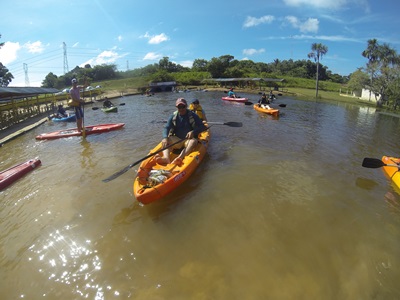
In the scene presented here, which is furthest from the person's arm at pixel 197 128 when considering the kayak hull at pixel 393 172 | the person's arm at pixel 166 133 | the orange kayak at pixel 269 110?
the orange kayak at pixel 269 110

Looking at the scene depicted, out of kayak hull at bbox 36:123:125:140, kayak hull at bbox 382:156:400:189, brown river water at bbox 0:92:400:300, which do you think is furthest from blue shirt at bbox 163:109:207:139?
kayak hull at bbox 36:123:125:140

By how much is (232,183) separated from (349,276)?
11.1ft

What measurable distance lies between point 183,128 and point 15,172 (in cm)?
488

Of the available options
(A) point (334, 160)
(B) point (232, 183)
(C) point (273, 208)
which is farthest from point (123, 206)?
(A) point (334, 160)

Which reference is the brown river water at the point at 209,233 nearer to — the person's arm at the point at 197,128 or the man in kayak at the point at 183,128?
the man in kayak at the point at 183,128

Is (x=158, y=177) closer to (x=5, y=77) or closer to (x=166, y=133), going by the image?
(x=166, y=133)

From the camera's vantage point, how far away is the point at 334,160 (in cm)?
874

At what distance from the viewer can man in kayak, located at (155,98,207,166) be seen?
6891mm

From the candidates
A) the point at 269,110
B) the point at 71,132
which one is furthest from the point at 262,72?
the point at 71,132

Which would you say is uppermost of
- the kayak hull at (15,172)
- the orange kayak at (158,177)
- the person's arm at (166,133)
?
the person's arm at (166,133)

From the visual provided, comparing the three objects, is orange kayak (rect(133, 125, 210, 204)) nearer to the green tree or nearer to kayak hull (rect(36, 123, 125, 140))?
kayak hull (rect(36, 123, 125, 140))

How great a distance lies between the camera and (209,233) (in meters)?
4.61

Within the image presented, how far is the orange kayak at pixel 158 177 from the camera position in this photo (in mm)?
4945

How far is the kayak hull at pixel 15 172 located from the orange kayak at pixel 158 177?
12.2 feet
